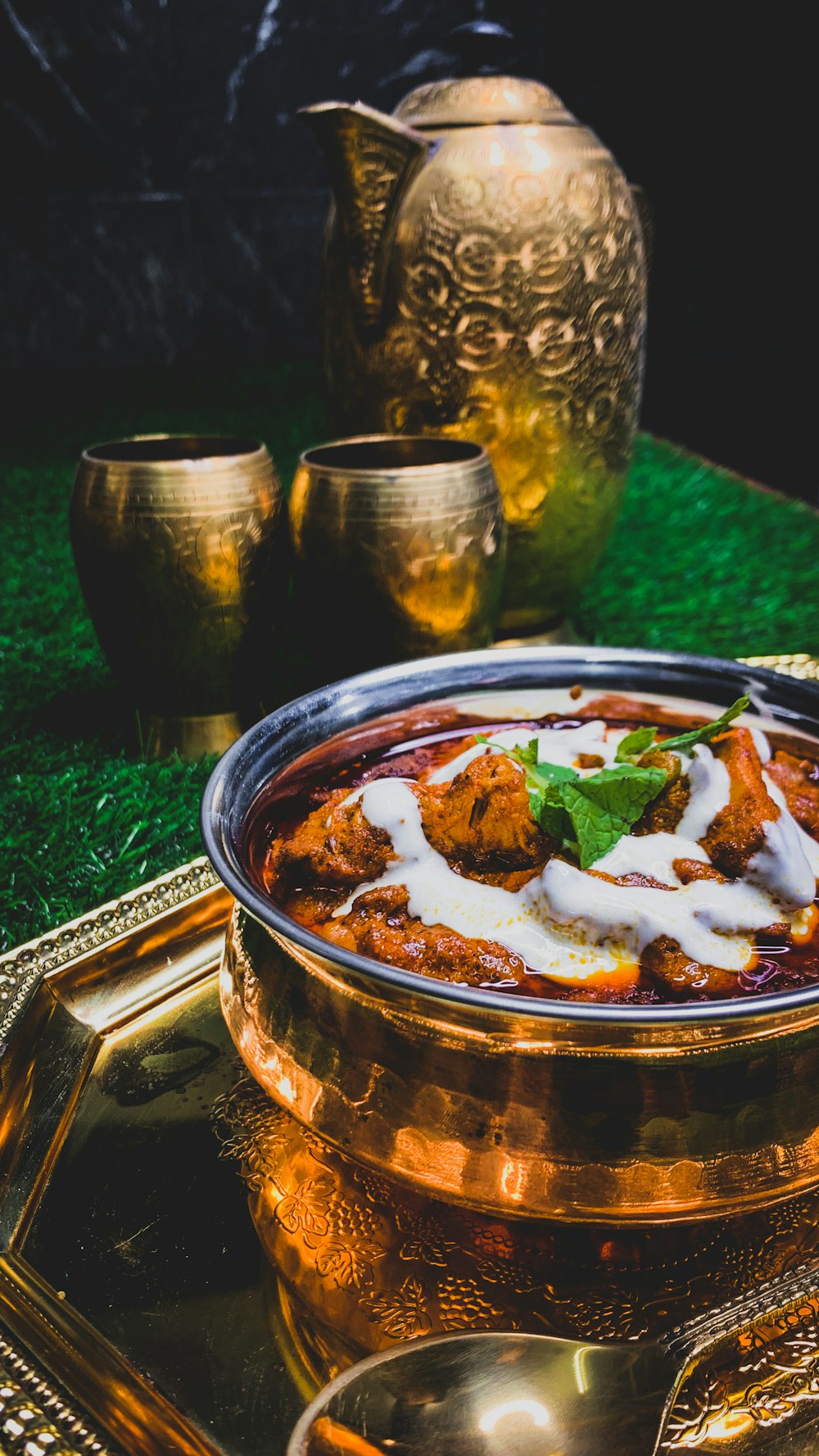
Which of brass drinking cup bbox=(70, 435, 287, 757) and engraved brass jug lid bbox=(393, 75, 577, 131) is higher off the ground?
engraved brass jug lid bbox=(393, 75, 577, 131)

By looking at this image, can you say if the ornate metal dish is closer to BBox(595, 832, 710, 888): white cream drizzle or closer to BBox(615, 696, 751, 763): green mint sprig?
BBox(595, 832, 710, 888): white cream drizzle

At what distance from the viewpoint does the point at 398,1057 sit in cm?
54

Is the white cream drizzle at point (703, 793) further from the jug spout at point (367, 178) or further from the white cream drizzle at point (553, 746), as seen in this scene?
the jug spout at point (367, 178)

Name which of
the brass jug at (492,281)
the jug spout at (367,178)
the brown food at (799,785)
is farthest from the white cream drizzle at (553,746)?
the jug spout at (367,178)

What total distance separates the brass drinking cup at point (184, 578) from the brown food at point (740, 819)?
0.62 meters

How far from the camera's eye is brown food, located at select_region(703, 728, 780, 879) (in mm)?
669

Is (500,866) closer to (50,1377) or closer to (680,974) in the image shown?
(680,974)

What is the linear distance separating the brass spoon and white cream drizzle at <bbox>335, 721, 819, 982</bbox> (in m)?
0.18

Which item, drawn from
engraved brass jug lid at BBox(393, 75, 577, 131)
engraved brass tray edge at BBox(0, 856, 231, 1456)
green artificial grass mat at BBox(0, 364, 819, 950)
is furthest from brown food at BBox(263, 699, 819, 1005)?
engraved brass jug lid at BBox(393, 75, 577, 131)

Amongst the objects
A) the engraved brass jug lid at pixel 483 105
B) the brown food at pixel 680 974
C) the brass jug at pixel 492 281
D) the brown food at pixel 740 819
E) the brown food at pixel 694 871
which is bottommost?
the brown food at pixel 680 974

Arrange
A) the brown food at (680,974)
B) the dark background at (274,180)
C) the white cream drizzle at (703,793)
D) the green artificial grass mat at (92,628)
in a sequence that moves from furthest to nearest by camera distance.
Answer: the dark background at (274,180)
the green artificial grass mat at (92,628)
the white cream drizzle at (703,793)
the brown food at (680,974)

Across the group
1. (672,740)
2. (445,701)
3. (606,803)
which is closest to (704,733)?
(672,740)

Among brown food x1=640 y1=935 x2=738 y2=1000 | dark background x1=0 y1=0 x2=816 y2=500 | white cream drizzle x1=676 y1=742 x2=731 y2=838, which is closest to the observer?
brown food x1=640 y1=935 x2=738 y2=1000

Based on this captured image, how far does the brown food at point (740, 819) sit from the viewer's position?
669 mm
